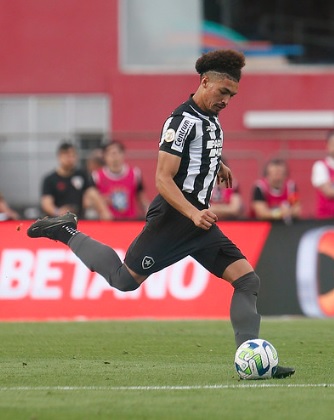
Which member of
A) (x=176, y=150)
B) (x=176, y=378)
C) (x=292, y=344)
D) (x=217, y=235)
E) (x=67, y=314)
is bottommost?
(x=67, y=314)

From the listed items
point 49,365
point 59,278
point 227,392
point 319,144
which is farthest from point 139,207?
point 227,392

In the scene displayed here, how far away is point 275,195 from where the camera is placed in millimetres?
16125

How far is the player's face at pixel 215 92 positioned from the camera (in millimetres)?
8102

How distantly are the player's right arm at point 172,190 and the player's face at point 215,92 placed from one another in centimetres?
46

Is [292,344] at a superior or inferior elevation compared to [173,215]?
inferior

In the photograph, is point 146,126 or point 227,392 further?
point 146,126

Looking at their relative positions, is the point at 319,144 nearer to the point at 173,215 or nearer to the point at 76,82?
the point at 76,82

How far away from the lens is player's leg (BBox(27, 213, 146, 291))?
8.54 metres

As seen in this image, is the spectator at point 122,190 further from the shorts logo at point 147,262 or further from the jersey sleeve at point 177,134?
the jersey sleeve at point 177,134

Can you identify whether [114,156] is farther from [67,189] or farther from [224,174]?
[224,174]

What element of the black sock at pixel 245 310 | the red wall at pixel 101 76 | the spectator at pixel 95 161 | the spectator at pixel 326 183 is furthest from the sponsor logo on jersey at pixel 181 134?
the red wall at pixel 101 76

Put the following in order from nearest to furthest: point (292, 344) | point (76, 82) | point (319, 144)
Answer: point (292, 344) < point (319, 144) < point (76, 82)

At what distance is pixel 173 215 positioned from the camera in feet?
27.3

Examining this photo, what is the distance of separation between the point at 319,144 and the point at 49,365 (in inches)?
547
